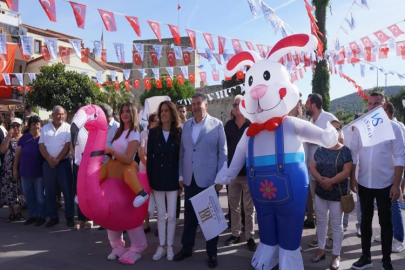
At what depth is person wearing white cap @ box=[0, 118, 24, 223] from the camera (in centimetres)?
623

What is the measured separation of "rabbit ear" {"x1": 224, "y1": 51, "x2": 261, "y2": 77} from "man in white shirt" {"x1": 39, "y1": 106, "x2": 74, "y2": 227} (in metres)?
3.23

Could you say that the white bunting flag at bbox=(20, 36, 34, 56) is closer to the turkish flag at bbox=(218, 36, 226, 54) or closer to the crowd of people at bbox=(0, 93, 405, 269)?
the turkish flag at bbox=(218, 36, 226, 54)

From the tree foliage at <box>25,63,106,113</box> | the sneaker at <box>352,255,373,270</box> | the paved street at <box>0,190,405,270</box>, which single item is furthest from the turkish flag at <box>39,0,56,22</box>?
A: the tree foliage at <box>25,63,106,113</box>

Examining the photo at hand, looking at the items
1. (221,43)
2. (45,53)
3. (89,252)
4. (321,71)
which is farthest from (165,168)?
(321,71)

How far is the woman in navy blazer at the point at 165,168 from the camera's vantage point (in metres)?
4.16

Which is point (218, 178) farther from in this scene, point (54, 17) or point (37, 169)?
point (54, 17)

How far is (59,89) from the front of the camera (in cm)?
2266

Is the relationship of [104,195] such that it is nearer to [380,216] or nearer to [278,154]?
[278,154]

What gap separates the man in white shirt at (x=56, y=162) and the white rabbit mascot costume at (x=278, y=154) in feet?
11.6

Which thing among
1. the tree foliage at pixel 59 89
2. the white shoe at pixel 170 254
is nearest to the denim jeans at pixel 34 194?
the white shoe at pixel 170 254

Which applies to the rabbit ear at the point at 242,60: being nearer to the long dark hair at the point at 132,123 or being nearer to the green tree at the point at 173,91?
the long dark hair at the point at 132,123

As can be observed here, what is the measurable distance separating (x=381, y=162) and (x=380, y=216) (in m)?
0.60

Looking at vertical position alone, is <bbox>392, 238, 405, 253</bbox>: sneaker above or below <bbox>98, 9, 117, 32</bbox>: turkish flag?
below

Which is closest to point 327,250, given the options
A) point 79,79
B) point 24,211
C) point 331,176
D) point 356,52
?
point 331,176
